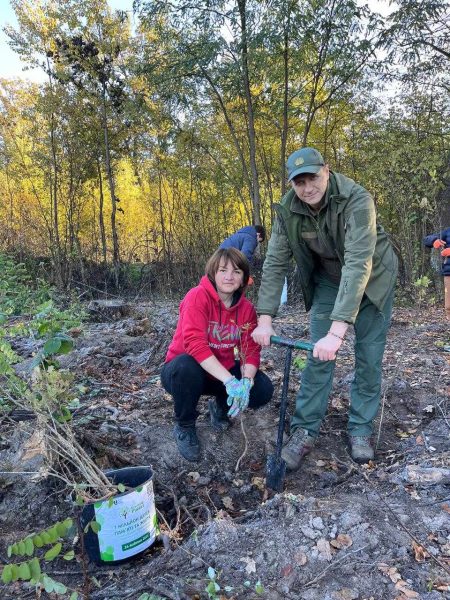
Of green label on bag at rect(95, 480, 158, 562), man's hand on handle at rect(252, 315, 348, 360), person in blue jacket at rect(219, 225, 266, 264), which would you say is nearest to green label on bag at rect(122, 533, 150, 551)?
green label on bag at rect(95, 480, 158, 562)

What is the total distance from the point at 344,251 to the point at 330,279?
1.05ft

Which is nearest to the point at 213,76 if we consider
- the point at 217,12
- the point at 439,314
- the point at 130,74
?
the point at 217,12

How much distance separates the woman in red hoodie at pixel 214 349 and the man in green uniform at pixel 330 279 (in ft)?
0.59

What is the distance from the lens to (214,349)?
2.80 meters

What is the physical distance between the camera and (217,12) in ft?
26.2

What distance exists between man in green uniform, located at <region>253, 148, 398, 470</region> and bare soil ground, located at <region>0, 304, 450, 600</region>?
25 centimetres

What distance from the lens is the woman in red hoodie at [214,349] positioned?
260 cm

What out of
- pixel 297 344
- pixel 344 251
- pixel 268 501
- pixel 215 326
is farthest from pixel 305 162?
pixel 268 501

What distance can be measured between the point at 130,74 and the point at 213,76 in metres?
2.85

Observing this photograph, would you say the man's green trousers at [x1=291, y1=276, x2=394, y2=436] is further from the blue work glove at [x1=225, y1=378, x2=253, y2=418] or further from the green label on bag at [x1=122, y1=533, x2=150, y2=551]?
the green label on bag at [x1=122, y1=533, x2=150, y2=551]

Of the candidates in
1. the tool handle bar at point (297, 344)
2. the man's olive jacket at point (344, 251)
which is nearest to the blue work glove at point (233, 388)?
the tool handle bar at point (297, 344)

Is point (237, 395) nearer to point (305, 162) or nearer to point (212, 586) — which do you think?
point (212, 586)

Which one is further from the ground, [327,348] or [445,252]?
[445,252]

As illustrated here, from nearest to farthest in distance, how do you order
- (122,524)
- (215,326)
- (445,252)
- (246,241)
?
1. (122,524)
2. (215,326)
3. (445,252)
4. (246,241)
